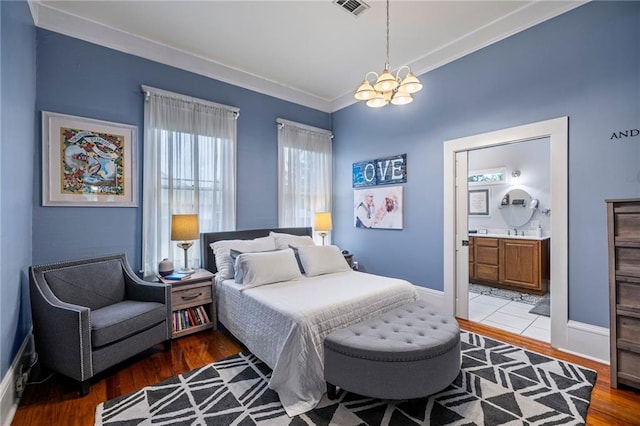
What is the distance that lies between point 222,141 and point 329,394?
3.07 meters

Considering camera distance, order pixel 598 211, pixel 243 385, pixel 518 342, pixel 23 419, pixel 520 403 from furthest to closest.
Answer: pixel 518 342, pixel 598 211, pixel 243 385, pixel 520 403, pixel 23 419

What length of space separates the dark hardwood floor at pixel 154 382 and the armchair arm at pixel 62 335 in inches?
6.4

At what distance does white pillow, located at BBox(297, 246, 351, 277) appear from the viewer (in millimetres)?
3139

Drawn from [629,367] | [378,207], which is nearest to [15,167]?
[378,207]

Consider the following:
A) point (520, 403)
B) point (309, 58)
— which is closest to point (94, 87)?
point (309, 58)

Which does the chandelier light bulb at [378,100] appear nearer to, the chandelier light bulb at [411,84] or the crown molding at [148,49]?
the chandelier light bulb at [411,84]

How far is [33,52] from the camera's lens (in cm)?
253

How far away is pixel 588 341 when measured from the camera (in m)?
2.45

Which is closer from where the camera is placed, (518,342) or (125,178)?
(518,342)

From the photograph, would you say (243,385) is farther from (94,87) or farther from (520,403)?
(94,87)

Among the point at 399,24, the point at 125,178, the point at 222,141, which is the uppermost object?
the point at 399,24

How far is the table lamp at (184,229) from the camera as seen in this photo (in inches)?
119

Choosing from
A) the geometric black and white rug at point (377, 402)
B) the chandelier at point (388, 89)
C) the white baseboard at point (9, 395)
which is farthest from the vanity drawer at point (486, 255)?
the white baseboard at point (9, 395)

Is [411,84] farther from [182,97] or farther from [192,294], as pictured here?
[192,294]
